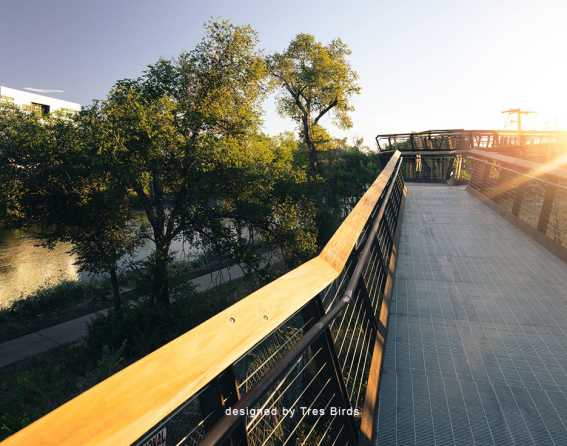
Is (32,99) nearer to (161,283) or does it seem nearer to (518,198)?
(161,283)

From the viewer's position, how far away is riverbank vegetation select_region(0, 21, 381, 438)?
12.6 meters

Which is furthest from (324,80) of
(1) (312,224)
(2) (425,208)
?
(2) (425,208)

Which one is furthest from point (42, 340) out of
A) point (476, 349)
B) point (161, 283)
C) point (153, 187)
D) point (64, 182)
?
point (476, 349)

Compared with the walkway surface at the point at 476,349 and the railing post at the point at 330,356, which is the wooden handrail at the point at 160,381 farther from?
the walkway surface at the point at 476,349

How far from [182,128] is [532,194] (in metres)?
11.2

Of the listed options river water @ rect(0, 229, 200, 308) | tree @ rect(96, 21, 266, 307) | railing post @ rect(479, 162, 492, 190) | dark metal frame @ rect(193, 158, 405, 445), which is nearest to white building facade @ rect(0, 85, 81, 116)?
river water @ rect(0, 229, 200, 308)

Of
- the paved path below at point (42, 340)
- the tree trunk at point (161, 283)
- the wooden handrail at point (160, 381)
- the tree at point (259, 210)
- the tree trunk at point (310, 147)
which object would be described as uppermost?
the tree trunk at point (310, 147)

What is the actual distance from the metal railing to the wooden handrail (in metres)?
5.27

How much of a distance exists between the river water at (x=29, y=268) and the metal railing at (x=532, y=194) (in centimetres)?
1094

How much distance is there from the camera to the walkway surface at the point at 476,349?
2529 millimetres

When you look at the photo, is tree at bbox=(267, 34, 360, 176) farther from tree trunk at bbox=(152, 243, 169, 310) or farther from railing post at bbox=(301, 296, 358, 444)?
railing post at bbox=(301, 296, 358, 444)

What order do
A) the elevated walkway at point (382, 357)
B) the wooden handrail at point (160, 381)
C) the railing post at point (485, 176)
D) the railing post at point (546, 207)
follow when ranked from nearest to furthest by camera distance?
the wooden handrail at point (160, 381), the elevated walkway at point (382, 357), the railing post at point (546, 207), the railing post at point (485, 176)

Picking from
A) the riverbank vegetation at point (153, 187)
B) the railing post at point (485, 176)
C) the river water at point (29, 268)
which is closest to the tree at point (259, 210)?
the riverbank vegetation at point (153, 187)

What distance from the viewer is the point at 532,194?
7.68 meters
